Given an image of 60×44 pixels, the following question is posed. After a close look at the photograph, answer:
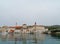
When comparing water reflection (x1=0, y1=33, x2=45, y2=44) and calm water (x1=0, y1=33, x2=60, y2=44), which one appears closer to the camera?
calm water (x1=0, y1=33, x2=60, y2=44)

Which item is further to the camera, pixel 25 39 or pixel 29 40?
pixel 25 39

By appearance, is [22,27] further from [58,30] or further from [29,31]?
[58,30]

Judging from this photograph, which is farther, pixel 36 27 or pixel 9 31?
pixel 36 27

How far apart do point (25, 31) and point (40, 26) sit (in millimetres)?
13962

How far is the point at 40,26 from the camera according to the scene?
87.5 meters

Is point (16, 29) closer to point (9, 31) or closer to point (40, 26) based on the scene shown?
point (9, 31)

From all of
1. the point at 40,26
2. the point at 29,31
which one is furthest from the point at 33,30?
the point at 40,26

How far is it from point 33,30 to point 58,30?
451 inches

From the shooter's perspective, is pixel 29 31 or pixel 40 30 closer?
pixel 29 31

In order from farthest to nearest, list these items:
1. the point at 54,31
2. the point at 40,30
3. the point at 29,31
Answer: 1. the point at 40,30
2. the point at 29,31
3. the point at 54,31

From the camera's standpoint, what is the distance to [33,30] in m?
79.4

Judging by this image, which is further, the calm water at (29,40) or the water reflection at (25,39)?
the water reflection at (25,39)

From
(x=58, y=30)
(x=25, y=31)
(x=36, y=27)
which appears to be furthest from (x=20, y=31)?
(x=58, y=30)

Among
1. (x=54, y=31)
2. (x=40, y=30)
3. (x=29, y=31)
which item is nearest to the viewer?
(x=54, y=31)
